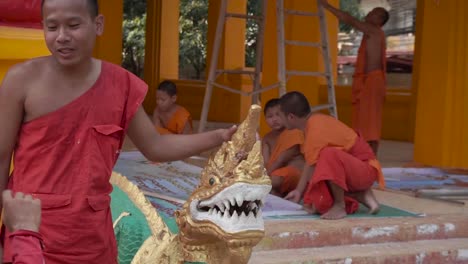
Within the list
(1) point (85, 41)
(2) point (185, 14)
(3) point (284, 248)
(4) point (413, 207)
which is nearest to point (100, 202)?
(1) point (85, 41)

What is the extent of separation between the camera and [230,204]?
214 centimetres

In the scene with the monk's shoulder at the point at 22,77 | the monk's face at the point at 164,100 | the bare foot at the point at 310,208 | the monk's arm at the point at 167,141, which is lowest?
the bare foot at the point at 310,208

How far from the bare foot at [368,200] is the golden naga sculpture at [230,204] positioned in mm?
2427

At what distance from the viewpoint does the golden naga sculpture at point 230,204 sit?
6.89 ft

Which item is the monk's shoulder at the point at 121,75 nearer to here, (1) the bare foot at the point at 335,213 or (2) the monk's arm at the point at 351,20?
(1) the bare foot at the point at 335,213

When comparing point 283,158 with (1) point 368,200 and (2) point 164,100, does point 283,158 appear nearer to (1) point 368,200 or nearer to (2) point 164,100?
(1) point 368,200

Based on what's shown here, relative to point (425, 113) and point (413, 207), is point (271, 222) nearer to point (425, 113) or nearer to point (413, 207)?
point (413, 207)

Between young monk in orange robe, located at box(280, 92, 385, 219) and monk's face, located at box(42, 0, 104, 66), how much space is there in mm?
2743

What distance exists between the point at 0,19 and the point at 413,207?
323 centimetres

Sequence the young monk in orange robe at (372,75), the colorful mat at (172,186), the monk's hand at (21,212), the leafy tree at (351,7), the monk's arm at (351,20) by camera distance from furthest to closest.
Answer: the leafy tree at (351,7) → the young monk in orange robe at (372,75) → the monk's arm at (351,20) → the colorful mat at (172,186) → the monk's hand at (21,212)

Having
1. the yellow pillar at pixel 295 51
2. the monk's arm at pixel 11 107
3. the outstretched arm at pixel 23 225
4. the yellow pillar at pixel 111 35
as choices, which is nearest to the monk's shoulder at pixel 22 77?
the monk's arm at pixel 11 107

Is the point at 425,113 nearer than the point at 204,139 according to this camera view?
No

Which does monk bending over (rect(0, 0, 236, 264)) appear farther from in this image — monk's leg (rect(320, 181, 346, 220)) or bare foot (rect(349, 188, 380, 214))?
bare foot (rect(349, 188, 380, 214))

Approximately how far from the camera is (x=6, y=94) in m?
1.93
